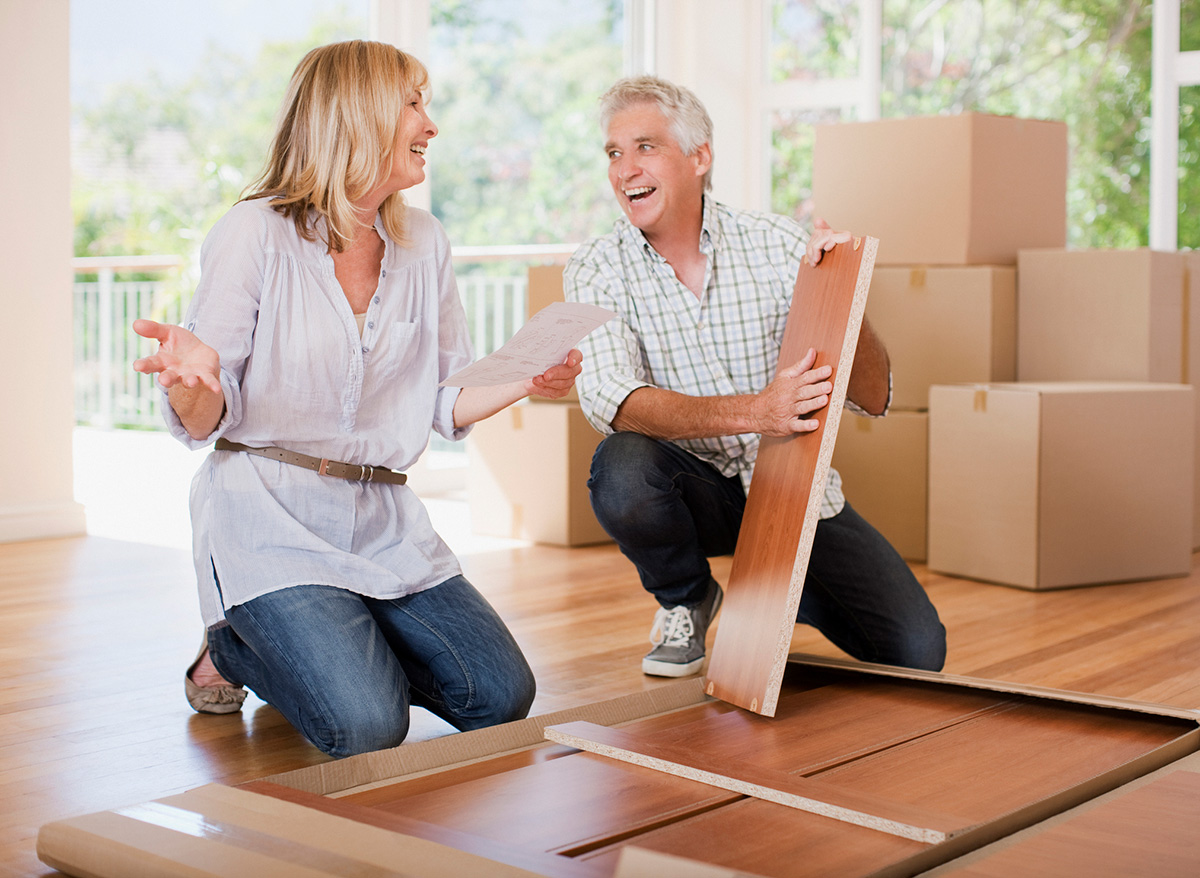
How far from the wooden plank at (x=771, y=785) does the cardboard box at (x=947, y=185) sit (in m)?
2.12

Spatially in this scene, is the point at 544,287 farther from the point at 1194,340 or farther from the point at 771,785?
the point at 771,785

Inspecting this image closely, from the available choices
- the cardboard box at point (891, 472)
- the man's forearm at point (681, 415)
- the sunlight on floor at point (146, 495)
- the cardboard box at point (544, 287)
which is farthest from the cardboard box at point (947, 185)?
the man's forearm at point (681, 415)

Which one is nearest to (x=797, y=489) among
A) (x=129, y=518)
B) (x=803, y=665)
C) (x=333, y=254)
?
(x=803, y=665)

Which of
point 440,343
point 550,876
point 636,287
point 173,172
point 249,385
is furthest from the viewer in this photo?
point 173,172

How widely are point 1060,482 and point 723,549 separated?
1.13m

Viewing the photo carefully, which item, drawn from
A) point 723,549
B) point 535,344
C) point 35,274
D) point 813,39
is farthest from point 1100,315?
point 35,274

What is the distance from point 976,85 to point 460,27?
2.02m

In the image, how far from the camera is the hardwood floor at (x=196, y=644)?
164cm

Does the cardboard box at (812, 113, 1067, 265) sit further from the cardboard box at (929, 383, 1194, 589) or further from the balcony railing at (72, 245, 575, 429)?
the balcony railing at (72, 245, 575, 429)

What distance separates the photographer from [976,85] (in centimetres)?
501

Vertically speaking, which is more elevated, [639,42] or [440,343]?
[639,42]

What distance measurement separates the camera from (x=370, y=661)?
1592 millimetres

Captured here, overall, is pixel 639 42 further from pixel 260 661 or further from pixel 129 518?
pixel 260 661

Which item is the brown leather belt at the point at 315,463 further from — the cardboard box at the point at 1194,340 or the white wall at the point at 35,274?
the cardboard box at the point at 1194,340
